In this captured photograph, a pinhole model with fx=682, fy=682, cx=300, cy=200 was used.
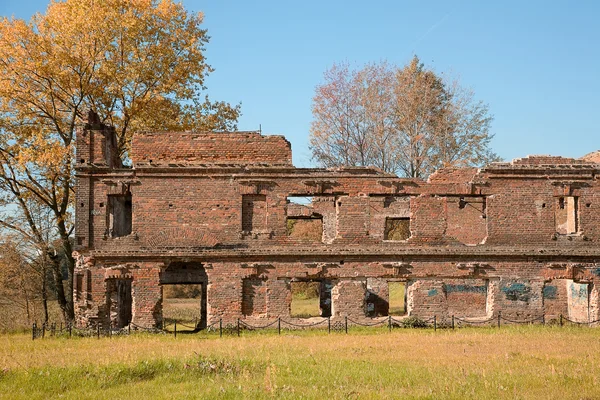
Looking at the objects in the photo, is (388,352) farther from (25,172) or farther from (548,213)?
(25,172)

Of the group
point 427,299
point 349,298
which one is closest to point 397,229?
point 427,299

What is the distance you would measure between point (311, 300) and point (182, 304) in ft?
23.3

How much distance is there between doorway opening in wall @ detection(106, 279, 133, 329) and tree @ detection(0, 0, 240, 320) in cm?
437

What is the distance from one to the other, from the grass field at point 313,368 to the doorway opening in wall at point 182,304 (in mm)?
7951

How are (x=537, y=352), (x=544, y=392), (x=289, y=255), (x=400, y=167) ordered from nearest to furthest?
(x=544, y=392)
(x=537, y=352)
(x=289, y=255)
(x=400, y=167)

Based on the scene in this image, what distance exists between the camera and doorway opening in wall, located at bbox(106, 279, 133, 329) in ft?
68.3

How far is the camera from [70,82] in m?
26.2

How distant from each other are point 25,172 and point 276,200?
10502 millimetres

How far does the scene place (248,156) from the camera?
21406 millimetres

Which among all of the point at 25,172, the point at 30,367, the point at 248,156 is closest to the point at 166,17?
the point at 25,172

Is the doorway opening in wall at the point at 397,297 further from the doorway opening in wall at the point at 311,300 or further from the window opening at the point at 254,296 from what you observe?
the window opening at the point at 254,296

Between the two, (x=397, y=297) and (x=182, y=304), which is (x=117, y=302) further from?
(x=397, y=297)

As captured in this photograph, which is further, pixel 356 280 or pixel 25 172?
pixel 25 172

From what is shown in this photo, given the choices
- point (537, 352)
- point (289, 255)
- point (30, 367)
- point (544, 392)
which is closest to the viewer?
point (544, 392)
